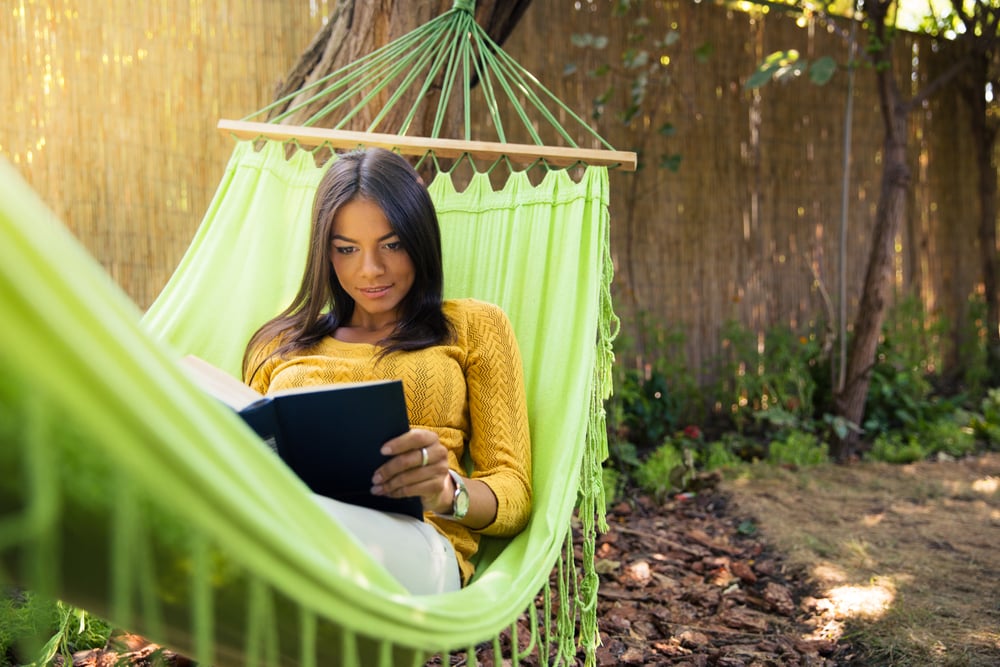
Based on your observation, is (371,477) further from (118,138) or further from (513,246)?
(118,138)

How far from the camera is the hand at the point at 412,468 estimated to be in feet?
3.29

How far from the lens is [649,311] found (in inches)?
145

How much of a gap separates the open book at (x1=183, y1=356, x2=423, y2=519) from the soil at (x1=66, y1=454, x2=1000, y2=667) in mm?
519

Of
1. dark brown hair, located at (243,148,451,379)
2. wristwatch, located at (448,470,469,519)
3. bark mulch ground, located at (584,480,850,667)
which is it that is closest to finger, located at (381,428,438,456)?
wristwatch, located at (448,470,469,519)

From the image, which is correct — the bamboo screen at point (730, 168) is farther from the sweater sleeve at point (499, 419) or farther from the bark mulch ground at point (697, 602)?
the sweater sleeve at point (499, 419)

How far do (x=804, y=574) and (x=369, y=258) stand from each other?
1.46 meters

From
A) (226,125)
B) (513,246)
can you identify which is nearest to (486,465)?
(513,246)

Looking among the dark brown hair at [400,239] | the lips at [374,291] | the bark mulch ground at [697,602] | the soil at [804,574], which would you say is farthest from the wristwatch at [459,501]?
the bark mulch ground at [697,602]

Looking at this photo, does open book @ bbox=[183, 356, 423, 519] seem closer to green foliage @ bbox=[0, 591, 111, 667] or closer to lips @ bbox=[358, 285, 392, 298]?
lips @ bbox=[358, 285, 392, 298]

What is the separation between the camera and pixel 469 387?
143 centimetres

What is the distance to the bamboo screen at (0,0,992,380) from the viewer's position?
2584mm

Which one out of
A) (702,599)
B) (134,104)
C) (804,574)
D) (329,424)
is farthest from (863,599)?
(134,104)

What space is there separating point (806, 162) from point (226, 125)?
3163 millimetres

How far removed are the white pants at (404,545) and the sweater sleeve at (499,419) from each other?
0.18 m
